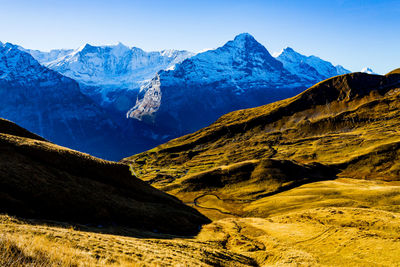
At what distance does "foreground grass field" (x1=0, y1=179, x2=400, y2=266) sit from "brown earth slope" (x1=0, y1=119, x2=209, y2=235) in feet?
20.3

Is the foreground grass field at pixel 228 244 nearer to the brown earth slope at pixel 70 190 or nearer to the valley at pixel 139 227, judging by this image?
the valley at pixel 139 227

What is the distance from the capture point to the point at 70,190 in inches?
1638

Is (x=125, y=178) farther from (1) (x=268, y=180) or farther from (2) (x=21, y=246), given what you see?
(1) (x=268, y=180)

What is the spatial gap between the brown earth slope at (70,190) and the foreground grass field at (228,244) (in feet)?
20.3

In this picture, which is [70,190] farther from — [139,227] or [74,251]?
[74,251]

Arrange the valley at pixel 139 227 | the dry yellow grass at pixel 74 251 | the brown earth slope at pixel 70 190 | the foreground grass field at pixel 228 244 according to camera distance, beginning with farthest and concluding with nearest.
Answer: the brown earth slope at pixel 70 190 → the valley at pixel 139 227 → the foreground grass field at pixel 228 244 → the dry yellow grass at pixel 74 251

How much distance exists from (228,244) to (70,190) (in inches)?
1182

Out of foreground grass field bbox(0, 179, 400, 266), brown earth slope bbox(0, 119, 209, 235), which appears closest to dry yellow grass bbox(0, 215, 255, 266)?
foreground grass field bbox(0, 179, 400, 266)

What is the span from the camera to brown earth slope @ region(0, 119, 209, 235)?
33.2 metres

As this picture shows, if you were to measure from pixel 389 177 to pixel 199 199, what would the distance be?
4345 inches

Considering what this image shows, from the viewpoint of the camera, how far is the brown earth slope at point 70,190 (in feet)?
109

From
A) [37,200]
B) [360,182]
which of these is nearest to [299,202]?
[360,182]

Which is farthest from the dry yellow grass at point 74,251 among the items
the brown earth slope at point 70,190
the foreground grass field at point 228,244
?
the brown earth slope at point 70,190

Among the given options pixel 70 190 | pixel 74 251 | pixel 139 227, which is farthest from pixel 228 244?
pixel 74 251
